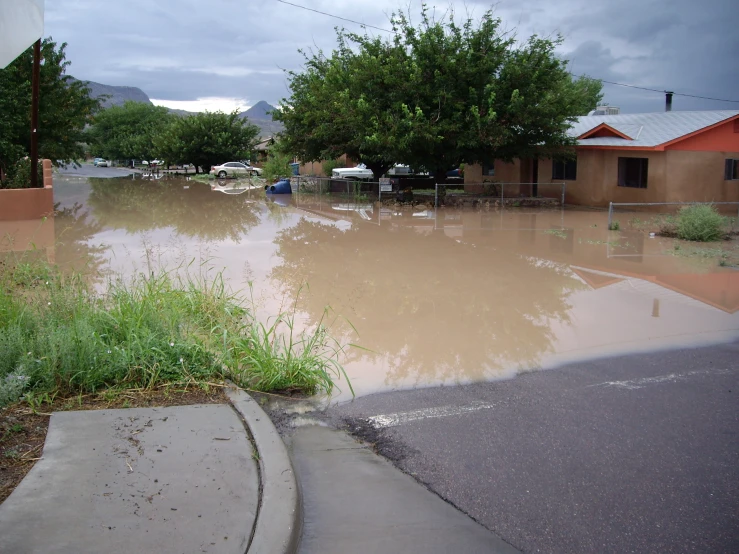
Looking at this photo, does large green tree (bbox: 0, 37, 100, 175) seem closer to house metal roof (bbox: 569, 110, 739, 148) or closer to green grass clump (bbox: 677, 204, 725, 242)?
house metal roof (bbox: 569, 110, 739, 148)

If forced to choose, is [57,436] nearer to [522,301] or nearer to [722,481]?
[722,481]

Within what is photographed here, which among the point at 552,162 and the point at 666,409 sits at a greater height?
the point at 552,162

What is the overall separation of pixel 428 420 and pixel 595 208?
2534 centimetres

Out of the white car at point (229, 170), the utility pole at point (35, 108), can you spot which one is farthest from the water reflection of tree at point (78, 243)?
the white car at point (229, 170)

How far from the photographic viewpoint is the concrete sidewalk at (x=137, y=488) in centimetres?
405

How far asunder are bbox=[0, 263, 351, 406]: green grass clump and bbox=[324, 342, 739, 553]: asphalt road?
0.93 m

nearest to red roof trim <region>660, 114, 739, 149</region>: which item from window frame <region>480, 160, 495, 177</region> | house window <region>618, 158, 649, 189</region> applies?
house window <region>618, 158, 649, 189</region>

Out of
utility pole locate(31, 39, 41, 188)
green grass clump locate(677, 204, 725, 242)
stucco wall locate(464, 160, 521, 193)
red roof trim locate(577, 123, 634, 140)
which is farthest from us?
stucco wall locate(464, 160, 521, 193)

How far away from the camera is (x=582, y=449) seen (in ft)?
18.8

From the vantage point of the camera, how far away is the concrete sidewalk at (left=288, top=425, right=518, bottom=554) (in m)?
4.31

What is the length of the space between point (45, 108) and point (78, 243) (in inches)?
667

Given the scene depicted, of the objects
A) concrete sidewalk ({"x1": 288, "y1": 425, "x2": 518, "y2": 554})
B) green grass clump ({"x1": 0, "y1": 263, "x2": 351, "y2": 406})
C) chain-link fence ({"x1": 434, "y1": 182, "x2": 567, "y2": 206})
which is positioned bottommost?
concrete sidewalk ({"x1": 288, "y1": 425, "x2": 518, "y2": 554})

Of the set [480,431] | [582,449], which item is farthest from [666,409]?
[480,431]

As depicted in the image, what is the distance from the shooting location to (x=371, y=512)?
4.70m
